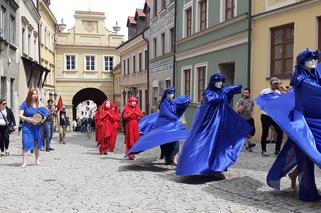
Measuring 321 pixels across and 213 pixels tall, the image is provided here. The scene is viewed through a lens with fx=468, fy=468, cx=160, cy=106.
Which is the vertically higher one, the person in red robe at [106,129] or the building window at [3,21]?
the building window at [3,21]

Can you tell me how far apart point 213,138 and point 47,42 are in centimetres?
3451

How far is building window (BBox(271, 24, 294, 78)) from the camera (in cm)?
1441

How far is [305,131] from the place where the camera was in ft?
18.8

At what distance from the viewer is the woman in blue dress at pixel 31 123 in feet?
31.8

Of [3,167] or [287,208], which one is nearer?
[287,208]

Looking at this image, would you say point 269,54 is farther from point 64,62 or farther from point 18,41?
point 64,62

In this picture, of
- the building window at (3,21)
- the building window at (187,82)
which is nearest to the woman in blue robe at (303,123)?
the building window at (3,21)

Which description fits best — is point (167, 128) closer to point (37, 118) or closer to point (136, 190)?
point (136, 190)

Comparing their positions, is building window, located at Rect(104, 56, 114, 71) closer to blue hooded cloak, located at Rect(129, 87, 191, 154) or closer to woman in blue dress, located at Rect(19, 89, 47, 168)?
woman in blue dress, located at Rect(19, 89, 47, 168)

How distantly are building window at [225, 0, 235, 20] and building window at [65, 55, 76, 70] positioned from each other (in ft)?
99.1

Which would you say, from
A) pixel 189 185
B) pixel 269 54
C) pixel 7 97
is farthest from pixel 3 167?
pixel 7 97

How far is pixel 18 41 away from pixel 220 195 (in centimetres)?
1944

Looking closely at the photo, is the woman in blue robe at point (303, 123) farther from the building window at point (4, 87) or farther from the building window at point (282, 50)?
the building window at point (4, 87)

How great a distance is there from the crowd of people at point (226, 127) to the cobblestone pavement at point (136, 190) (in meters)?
0.30
